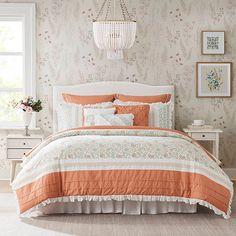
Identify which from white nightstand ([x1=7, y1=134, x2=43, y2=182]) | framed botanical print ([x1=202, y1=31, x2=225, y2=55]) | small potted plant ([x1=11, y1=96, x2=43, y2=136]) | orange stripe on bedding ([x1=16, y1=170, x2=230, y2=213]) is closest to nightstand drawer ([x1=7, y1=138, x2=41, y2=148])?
white nightstand ([x1=7, y1=134, x2=43, y2=182])

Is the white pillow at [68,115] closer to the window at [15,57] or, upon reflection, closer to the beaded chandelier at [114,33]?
the window at [15,57]

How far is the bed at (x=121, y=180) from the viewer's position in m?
5.27

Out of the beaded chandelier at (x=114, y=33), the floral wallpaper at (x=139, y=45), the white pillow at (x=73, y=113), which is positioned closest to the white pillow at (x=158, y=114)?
the white pillow at (x=73, y=113)

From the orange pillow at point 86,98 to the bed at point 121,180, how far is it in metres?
1.72

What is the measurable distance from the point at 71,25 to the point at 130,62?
0.84 m

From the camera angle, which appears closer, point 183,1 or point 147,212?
point 147,212

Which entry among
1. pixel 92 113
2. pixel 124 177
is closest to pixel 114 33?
pixel 92 113

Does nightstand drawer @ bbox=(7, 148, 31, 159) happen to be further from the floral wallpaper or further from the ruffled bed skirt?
the ruffled bed skirt

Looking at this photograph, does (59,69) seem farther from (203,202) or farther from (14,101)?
(203,202)

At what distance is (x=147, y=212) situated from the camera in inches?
215

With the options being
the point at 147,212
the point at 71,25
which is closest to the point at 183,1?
the point at 71,25

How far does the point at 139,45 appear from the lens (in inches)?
295

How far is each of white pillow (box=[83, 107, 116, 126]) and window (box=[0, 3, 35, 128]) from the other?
93cm

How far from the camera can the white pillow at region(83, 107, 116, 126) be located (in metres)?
6.78
